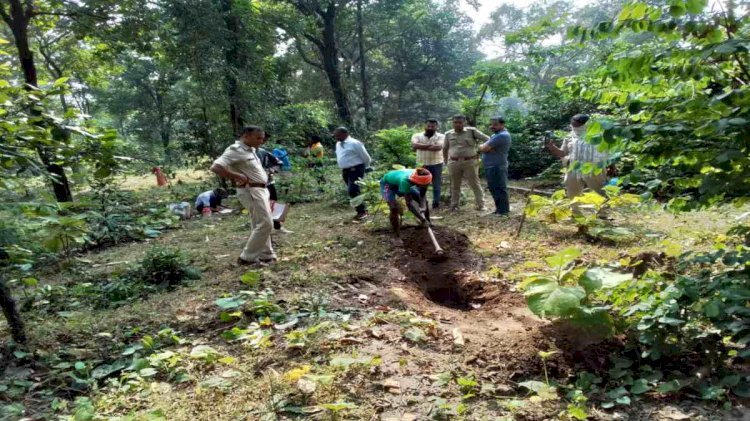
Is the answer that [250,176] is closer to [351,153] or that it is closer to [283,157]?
[351,153]

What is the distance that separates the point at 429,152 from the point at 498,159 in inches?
50.9

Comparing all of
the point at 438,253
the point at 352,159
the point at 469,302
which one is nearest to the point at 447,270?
the point at 438,253

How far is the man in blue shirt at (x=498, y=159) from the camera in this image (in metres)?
7.11

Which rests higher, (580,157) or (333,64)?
(333,64)

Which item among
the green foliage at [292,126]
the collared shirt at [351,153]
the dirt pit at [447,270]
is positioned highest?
the green foliage at [292,126]

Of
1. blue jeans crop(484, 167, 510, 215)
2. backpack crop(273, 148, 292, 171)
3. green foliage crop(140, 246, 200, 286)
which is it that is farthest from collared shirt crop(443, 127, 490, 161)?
green foliage crop(140, 246, 200, 286)

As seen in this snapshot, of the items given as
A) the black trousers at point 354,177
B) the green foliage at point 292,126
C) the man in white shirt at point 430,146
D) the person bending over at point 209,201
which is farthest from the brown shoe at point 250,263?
the green foliage at point 292,126

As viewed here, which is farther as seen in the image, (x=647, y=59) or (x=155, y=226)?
(x=155, y=226)

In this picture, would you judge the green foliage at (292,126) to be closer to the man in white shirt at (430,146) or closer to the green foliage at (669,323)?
the man in white shirt at (430,146)

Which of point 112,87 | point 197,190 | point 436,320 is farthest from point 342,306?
point 112,87

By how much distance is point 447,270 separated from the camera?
17.4 feet

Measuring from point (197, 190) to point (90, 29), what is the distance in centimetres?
496

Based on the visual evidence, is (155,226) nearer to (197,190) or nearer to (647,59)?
(197,190)

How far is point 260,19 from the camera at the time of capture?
1202 cm
